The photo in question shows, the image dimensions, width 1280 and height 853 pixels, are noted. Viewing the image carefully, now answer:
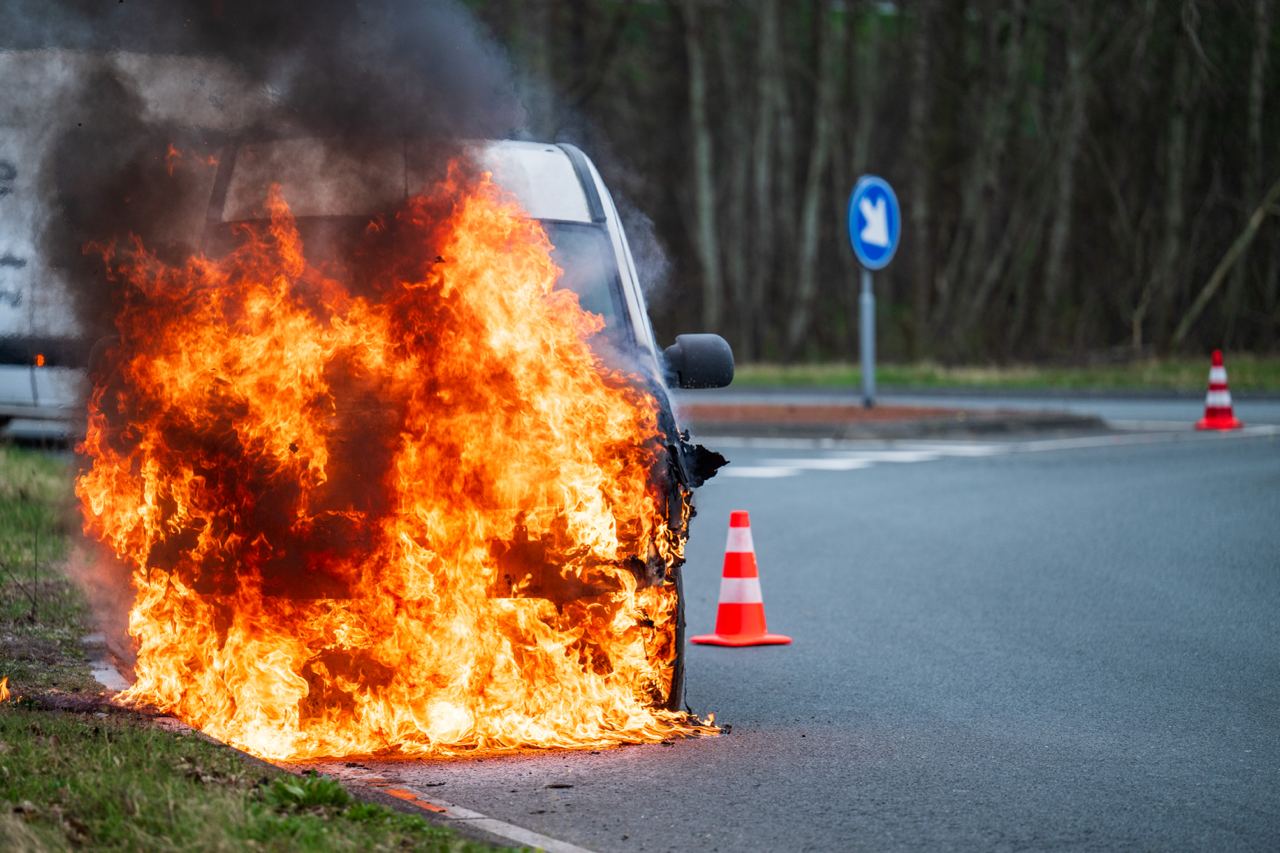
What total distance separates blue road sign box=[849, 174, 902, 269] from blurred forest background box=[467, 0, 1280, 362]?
713cm

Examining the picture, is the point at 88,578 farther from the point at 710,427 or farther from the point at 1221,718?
the point at 710,427

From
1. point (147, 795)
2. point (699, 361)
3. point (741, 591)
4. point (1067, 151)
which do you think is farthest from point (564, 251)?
point (1067, 151)

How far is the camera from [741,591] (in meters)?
9.54

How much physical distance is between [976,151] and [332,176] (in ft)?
120

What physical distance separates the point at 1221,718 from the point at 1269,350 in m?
32.0

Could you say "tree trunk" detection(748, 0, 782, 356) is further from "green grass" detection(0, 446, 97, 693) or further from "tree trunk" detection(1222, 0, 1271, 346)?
"green grass" detection(0, 446, 97, 693)

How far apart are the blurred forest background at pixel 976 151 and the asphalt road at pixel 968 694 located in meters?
17.6

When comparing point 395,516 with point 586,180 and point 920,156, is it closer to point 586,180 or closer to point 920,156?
point 586,180

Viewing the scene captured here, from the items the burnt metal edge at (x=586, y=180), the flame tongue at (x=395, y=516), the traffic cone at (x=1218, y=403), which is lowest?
the traffic cone at (x=1218, y=403)

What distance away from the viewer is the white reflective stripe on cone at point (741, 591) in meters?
9.52

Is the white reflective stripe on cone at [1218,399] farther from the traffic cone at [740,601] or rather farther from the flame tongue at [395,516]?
the flame tongue at [395,516]

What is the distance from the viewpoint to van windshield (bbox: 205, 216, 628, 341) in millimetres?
7234

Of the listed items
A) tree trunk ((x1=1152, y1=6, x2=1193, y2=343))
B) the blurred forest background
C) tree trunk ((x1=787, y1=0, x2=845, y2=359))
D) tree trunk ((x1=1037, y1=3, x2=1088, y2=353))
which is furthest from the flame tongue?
tree trunk ((x1=787, y1=0, x2=845, y2=359))

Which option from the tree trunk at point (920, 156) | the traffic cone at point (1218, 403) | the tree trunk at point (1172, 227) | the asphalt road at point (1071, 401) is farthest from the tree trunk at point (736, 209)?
the traffic cone at point (1218, 403)
